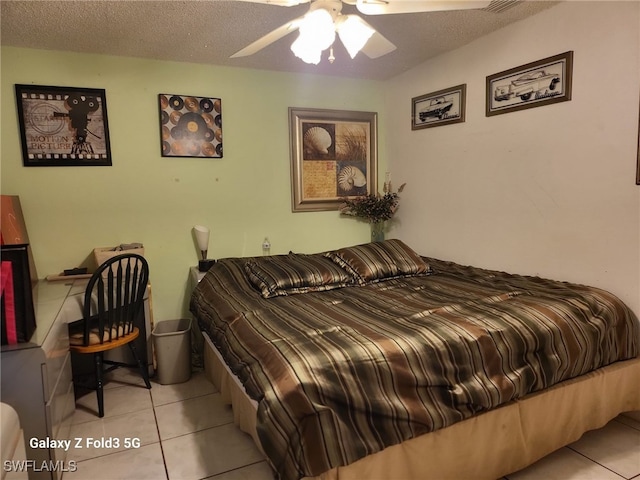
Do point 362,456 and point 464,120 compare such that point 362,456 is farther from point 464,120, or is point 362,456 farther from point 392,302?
point 464,120

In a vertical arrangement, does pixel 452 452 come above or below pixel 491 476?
above

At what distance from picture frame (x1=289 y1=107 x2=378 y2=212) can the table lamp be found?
799 mm

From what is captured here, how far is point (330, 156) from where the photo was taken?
3578 millimetres

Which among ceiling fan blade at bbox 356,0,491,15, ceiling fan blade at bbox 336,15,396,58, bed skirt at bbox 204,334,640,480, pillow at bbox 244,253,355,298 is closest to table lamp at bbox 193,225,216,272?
pillow at bbox 244,253,355,298

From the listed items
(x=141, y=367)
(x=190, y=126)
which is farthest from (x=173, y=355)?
(x=190, y=126)

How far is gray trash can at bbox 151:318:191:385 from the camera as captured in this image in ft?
8.99

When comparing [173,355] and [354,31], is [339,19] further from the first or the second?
[173,355]

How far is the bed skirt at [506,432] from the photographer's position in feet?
5.05

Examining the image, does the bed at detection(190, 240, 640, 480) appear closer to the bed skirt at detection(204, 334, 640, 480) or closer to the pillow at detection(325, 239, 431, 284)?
the bed skirt at detection(204, 334, 640, 480)

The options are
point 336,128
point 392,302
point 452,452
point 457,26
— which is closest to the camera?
point 452,452

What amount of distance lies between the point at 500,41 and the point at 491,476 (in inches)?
99.9

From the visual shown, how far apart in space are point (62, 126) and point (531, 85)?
3.08m

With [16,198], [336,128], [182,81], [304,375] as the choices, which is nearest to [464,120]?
[336,128]

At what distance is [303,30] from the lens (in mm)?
1746
